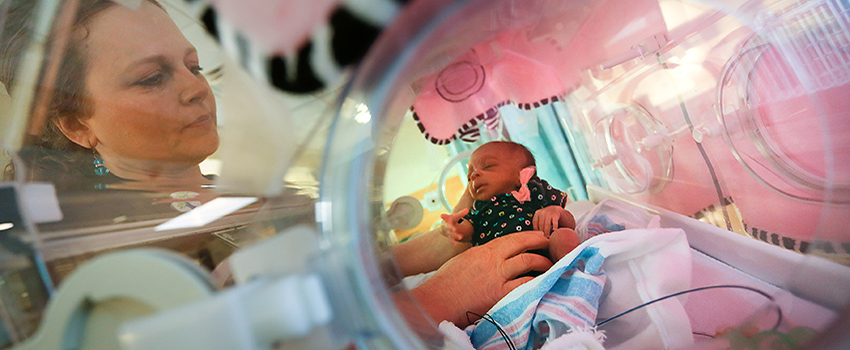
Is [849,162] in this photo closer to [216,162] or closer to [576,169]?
[576,169]

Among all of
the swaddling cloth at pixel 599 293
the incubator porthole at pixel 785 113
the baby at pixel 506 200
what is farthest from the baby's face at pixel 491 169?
the incubator porthole at pixel 785 113

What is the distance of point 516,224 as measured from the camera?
68cm

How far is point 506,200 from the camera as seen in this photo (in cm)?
71

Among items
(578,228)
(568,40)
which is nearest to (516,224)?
(578,228)

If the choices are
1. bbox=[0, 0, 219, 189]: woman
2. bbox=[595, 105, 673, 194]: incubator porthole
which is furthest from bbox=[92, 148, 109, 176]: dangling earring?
bbox=[595, 105, 673, 194]: incubator porthole

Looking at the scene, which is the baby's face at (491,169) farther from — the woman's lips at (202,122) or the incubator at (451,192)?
the woman's lips at (202,122)

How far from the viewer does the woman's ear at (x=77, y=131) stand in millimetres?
493

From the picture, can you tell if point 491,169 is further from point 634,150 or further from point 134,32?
point 134,32

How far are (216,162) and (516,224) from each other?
48 cm

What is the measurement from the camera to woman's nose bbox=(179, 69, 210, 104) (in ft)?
1.70

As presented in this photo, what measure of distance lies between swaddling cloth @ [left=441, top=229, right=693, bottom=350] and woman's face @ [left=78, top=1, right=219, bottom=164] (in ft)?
1.39

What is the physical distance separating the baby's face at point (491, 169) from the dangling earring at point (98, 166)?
1.73 feet

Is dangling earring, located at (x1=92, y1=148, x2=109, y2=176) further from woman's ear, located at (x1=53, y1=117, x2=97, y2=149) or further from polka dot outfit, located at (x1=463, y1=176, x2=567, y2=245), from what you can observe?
polka dot outfit, located at (x1=463, y1=176, x2=567, y2=245)

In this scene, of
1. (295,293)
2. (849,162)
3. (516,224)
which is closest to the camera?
(295,293)
